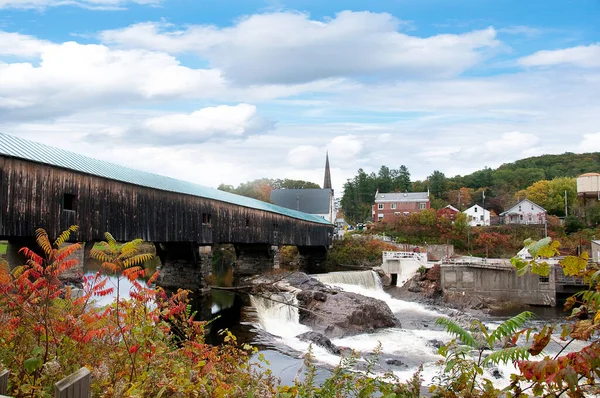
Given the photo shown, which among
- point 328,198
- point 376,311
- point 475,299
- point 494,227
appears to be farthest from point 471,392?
point 328,198

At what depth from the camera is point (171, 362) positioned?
477 cm

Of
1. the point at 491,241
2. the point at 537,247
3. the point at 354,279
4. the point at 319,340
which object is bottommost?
the point at 319,340

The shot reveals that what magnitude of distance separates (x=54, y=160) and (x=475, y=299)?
21721mm

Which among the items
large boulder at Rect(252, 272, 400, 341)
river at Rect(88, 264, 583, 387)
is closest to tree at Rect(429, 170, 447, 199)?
river at Rect(88, 264, 583, 387)

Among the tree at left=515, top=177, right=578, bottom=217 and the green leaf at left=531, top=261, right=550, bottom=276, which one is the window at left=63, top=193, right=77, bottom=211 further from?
the tree at left=515, top=177, right=578, bottom=217

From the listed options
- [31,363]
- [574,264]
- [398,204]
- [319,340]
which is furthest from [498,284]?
[398,204]

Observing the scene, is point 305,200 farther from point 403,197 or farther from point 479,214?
point 479,214

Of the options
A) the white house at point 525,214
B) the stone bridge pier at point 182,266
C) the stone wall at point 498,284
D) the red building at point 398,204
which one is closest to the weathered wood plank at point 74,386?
the stone bridge pier at point 182,266

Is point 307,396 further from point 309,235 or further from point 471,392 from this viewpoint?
point 309,235

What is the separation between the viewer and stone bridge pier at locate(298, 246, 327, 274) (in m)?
44.4

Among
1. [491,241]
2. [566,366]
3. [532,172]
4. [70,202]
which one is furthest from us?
[532,172]

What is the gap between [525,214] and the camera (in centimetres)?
5356

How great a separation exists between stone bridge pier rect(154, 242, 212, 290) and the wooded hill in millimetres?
46837

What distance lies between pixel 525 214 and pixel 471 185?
30.3 meters
